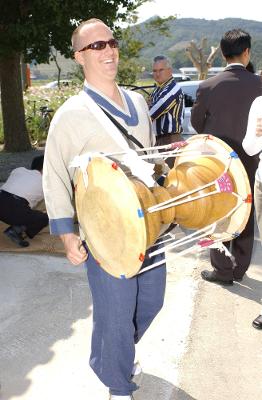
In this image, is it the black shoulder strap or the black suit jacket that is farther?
the black suit jacket

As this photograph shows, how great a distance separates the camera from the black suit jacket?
348cm

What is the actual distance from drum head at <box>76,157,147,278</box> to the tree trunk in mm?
7928

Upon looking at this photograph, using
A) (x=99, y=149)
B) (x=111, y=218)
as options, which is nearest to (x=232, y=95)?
(x=99, y=149)

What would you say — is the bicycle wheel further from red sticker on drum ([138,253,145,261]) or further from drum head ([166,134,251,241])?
red sticker on drum ([138,253,145,261])

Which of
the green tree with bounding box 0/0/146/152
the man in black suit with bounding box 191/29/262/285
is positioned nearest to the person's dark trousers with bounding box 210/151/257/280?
the man in black suit with bounding box 191/29/262/285

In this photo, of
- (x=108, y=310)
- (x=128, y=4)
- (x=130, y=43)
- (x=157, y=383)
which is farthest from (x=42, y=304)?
(x=130, y=43)

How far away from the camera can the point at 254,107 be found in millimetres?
2748

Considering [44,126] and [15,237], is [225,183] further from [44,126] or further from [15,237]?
[44,126]

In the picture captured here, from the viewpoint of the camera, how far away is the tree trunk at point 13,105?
960 cm

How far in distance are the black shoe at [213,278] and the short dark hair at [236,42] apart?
1.65m

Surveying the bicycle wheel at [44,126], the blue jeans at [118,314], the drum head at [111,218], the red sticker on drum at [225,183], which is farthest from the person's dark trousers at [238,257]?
the bicycle wheel at [44,126]

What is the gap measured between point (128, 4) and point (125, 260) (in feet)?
28.1

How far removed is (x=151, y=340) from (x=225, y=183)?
1431 mm

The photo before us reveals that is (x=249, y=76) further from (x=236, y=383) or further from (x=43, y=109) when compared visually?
(x=43, y=109)
